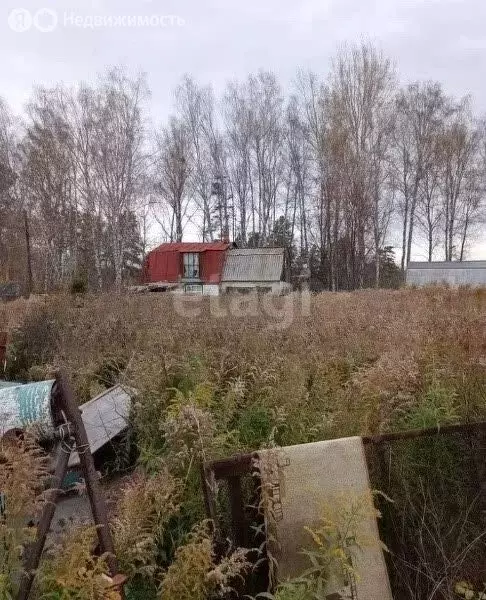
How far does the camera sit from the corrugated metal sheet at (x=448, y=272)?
25.3m

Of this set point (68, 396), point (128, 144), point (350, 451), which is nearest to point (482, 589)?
point (350, 451)

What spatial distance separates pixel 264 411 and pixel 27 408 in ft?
5.28

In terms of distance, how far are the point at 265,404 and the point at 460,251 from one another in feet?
105

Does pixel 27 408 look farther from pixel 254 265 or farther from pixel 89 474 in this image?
pixel 254 265

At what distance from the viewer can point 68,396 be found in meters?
2.71

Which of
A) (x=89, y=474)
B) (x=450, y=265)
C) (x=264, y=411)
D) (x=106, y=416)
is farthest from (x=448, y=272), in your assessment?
(x=89, y=474)

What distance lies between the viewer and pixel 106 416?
4430 mm

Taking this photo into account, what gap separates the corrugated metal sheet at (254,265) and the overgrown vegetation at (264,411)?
21.1m

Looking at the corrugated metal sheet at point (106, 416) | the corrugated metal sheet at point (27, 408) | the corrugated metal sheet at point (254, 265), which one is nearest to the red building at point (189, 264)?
the corrugated metal sheet at point (254, 265)

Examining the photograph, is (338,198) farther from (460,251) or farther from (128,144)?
(128,144)

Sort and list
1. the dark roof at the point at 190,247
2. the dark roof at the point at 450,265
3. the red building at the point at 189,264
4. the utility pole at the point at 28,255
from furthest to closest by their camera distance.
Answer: the dark roof at the point at 190,247
the red building at the point at 189,264
the dark roof at the point at 450,265
the utility pole at the point at 28,255
